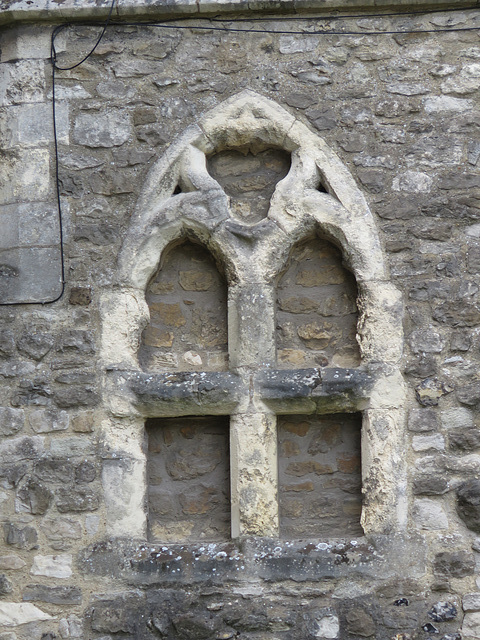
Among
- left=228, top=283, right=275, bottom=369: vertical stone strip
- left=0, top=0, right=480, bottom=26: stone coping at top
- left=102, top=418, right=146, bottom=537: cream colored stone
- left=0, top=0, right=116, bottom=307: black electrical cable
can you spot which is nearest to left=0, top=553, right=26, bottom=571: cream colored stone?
left=102, top=418, right=146, bottom=537: cream colored stone

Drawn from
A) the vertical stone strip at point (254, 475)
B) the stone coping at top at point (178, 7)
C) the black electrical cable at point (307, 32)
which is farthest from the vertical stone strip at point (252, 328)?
the stone coping at top at point (178, 7)

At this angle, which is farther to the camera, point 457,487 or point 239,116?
point 239,116

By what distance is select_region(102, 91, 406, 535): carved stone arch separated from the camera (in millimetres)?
3732

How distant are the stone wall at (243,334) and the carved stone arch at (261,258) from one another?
0.01 m

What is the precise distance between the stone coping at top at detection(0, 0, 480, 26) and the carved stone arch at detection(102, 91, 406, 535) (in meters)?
0.47

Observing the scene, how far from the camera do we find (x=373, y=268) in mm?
3807

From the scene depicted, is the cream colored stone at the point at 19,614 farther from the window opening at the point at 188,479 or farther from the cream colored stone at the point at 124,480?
the window opening at the point at 188,479

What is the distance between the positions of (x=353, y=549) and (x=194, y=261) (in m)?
1.61

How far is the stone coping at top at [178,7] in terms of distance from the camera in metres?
3.97

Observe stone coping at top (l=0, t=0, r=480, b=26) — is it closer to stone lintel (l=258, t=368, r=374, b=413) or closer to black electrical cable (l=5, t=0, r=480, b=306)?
black electrical cable (l=5, t=0, r=480, b=306)

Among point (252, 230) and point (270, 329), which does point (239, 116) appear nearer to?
point (252, 230)

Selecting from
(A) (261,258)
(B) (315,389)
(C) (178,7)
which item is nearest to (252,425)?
(B) (315,389)

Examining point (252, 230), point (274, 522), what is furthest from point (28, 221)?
point (274, 522)

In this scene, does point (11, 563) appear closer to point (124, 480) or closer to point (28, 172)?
point (124, 480)
